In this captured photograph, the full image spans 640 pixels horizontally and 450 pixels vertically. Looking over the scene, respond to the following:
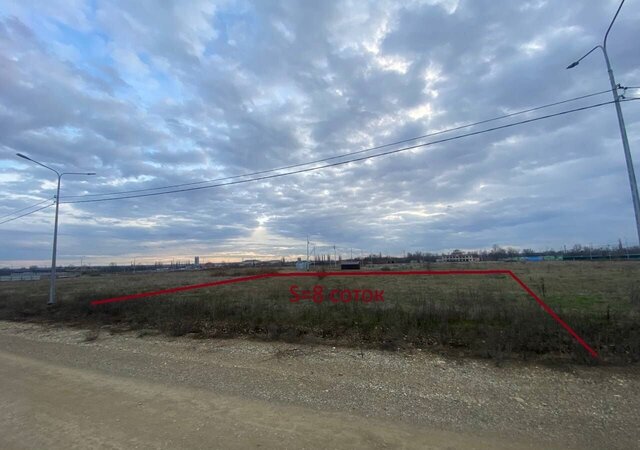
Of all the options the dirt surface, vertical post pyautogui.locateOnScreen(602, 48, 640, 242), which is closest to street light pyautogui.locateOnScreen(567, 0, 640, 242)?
vertical post pyautogui.locateOnScreen(602, 48, 640, 242)

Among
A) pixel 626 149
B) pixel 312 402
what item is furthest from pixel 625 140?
pixel 312 402

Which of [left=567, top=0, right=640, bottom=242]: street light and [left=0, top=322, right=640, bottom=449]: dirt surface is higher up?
[left=567, top=0, right=640, bottom=242]: street light

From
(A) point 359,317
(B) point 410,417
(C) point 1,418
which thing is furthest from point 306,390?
(A) point 359,317

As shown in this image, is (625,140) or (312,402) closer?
(312,402)

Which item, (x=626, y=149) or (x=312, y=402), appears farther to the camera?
(x=626, y=149)

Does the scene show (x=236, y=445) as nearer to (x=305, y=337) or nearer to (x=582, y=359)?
(x=305, y=337)

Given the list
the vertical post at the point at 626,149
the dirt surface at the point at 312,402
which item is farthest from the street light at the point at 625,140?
the dirt surface at the point at 312,402

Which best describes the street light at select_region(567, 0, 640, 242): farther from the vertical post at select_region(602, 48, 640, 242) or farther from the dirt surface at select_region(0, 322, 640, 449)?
the dirt surface at select_region(0, 322, 640, 449)

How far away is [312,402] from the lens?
5.53m

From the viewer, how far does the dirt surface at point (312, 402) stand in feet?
14.2

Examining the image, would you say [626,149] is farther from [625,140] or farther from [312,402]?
[312,402]

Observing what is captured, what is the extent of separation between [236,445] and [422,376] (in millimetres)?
3879

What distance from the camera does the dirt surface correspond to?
4316 mm

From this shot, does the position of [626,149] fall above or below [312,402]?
above
